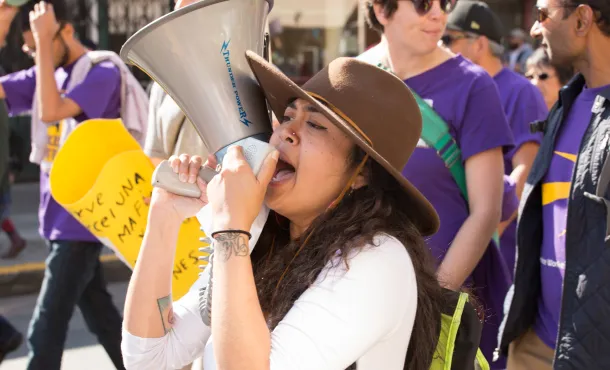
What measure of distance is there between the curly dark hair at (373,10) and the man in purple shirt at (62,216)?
136 centimetres

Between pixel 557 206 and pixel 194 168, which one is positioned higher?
pixel 194 168

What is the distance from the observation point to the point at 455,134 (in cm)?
309

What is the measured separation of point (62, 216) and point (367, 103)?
8.25 feet

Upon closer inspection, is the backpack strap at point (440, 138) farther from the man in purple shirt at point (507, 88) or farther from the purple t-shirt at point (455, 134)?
the man in purple shirt at point (507, 88)

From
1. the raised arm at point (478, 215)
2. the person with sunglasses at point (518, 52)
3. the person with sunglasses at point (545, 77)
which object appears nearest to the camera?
the raised arm at point (478, 215)

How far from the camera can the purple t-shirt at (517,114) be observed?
4266 mm

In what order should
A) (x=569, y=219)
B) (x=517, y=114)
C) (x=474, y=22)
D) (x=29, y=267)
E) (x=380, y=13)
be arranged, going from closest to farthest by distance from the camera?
(x=569, y=219) < (x=380, y=13) < (x=517, y=114) < (x=474, y=22) < (x=29, y=267)

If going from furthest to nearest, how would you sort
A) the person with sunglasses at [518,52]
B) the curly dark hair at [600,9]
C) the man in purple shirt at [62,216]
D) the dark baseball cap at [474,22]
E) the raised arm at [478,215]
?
1. the person with sunglasses at [518,52]
2. the dark baseball cap at [474,22]
3. the man in purple shirt at [62,216]
4. the raised arm at [478,215]
5. the curly dark hair at [600,9]

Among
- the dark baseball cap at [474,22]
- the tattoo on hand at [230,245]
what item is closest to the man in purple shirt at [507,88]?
the dark baseball cap at [474,22]

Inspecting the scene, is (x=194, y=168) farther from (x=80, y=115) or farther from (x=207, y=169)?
(x=80, y=115)

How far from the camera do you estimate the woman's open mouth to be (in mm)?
2051

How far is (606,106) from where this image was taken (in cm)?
270

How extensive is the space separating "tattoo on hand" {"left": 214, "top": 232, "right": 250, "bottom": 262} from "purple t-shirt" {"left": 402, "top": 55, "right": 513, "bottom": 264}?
135cm

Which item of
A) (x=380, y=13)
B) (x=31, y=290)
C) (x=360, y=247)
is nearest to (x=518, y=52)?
(x=31, y=290)
